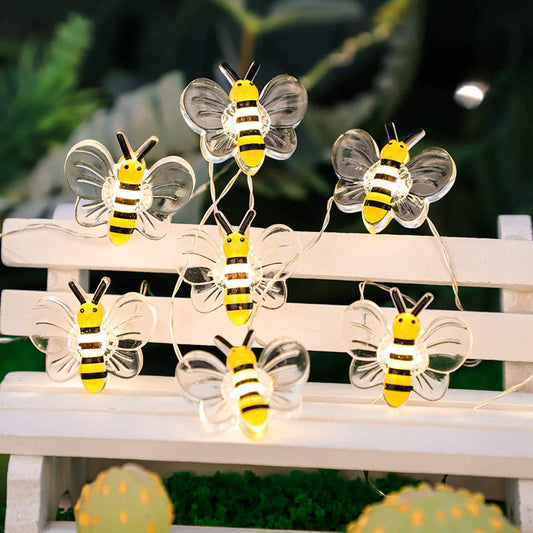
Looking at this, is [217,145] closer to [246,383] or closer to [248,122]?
[248,122]

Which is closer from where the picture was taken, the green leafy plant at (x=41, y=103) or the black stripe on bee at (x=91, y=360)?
the black stripe on bee at (x=91, y=360)

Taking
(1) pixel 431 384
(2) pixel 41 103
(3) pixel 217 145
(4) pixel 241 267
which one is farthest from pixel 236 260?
(2) pixel 41 103

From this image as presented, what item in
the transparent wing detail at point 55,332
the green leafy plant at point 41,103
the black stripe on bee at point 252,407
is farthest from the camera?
the green leafy plant at point 41,103

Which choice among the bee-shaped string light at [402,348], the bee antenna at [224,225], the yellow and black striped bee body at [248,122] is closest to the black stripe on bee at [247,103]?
the yellow and black striped bee body at [248,122]

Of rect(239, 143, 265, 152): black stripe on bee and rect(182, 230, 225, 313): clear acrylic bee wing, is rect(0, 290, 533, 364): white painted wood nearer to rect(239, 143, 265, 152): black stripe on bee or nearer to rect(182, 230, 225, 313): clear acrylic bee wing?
rect(182, 230, 225, 313): clear acrylic bee wing

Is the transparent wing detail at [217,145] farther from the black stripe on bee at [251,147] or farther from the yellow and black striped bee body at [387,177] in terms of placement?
the yellow and black striped bee body at [387,177]

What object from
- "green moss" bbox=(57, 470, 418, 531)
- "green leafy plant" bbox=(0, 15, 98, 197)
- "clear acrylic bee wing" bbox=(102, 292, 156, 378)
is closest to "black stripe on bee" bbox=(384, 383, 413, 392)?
"green moss" bbox=(57, 470, 418, 531)
